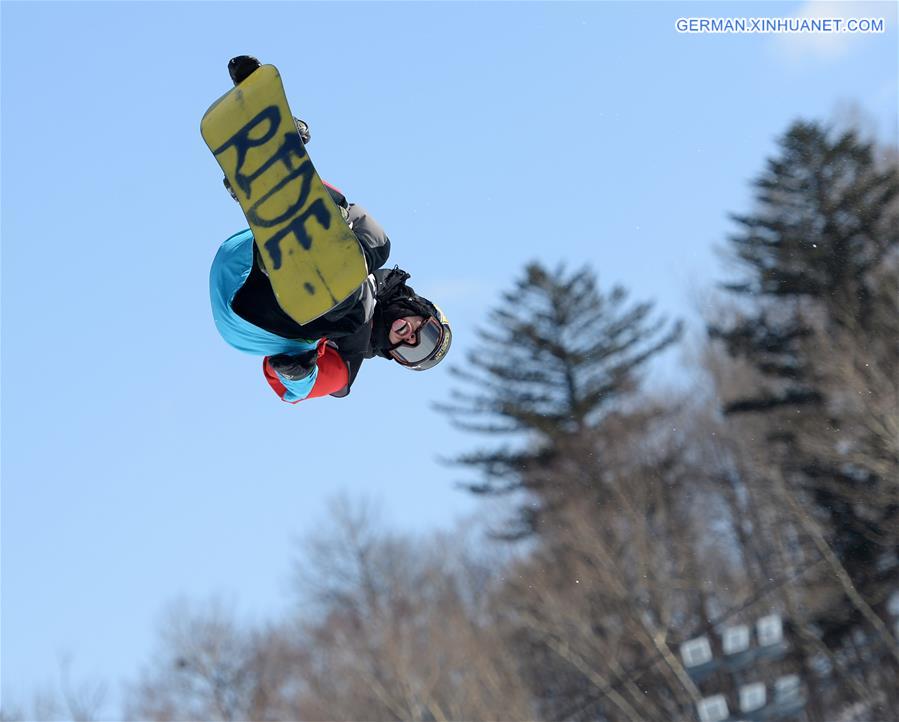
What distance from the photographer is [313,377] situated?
5000 mm

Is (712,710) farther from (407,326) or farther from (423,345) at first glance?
(407,326)

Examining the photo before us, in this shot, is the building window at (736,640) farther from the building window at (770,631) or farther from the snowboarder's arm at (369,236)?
the snowboarder's arm at (369,236)

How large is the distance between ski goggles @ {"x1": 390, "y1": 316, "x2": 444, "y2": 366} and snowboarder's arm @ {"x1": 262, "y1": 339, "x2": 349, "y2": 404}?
0.30 m

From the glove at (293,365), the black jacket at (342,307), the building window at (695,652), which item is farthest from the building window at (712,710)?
the glove at (293,365)

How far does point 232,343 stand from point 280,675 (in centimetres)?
2111

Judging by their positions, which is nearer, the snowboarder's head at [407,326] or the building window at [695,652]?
the snowboarder's head at [407,326]

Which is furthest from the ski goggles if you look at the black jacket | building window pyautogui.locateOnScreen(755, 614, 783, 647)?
building window pyautogui.locateOnScreen(755, 614, 783, 647)

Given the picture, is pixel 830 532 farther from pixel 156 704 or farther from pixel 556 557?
pixel 156 704

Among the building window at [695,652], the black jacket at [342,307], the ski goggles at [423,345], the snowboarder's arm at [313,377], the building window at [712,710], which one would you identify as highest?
the black jacket at [342,307]

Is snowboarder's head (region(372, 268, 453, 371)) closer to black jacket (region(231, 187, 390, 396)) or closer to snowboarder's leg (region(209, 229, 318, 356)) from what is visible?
black jacket (region(231, 187, 390, 396))

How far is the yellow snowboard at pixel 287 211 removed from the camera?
4.57 meters

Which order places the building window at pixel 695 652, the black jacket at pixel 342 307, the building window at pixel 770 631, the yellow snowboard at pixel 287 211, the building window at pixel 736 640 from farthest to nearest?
the building window at pixel 736 640
the building window at pixel 770 631
the building window at pixel 695 652
the black jacket at pixel 342 307
the yellow snowboard at pixel 287 211

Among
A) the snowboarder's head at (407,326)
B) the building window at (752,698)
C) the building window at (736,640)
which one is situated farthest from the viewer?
the building window at (736,640)

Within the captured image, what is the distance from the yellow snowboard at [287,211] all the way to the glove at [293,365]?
41cm
